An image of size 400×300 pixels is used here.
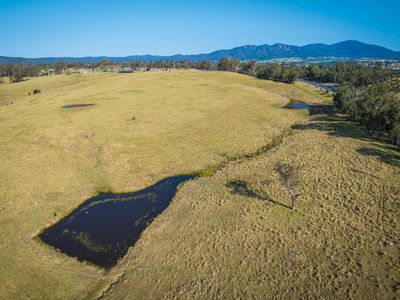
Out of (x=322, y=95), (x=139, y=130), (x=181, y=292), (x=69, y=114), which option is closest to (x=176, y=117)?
(x=139, y=130)

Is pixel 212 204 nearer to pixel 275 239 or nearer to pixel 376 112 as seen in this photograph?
pixel 275 239

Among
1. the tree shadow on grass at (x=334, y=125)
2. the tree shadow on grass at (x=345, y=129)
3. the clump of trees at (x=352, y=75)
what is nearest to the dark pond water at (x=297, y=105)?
the tree shadow on grass at (x=345, y=129)

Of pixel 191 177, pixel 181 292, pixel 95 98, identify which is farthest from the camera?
pixel 95 98

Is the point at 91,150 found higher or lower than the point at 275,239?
higher

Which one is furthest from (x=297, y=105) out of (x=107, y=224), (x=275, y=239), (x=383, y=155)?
(x=107, y=224)

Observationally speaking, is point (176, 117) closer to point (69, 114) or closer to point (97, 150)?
point (97, 150)

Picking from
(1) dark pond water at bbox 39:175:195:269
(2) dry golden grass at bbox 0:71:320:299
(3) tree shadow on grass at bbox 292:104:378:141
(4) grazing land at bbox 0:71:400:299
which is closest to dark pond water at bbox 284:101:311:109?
(2) dry golden grass at bbox 0:71:320:299

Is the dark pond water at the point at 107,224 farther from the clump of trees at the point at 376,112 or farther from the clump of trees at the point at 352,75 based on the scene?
the clump of trees at the point at 352,75
